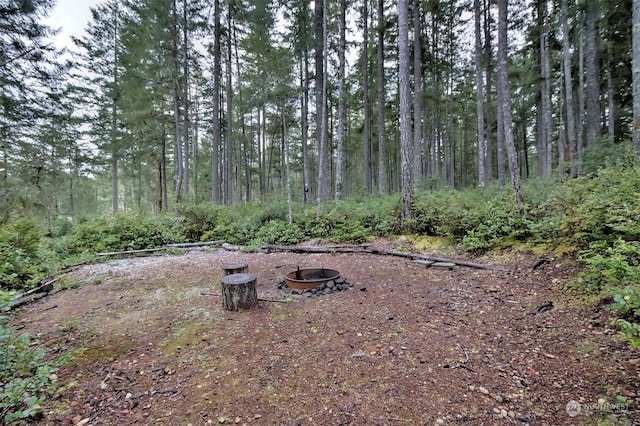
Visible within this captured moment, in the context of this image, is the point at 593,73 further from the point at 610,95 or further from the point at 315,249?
the point at 315,249

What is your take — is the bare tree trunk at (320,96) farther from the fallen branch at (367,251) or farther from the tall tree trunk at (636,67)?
the tall tree trunk at (636,67)

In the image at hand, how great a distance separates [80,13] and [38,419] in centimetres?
1779

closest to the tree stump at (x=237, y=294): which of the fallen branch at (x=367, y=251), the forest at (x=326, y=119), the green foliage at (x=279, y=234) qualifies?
the forest at (x=326, y=119)

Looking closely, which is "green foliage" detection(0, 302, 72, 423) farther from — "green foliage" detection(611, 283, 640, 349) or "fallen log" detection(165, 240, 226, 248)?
"fallen log" detection(165, 240, 226, 248)

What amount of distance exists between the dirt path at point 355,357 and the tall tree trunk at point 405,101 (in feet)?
10.5

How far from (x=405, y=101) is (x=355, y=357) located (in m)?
6.34

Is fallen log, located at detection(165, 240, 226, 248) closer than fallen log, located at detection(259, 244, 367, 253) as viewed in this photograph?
No

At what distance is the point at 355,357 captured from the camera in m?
2.46

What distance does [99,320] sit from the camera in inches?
A: 140

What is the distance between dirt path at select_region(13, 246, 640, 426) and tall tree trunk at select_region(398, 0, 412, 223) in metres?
3.21

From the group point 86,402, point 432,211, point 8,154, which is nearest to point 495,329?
point 86,402

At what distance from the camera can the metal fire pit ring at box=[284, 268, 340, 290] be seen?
14.3ft

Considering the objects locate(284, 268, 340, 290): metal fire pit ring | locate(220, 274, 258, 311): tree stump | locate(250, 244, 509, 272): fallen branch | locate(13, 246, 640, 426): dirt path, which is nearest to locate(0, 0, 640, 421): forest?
locate(13, 246, 640, 426): dirt path

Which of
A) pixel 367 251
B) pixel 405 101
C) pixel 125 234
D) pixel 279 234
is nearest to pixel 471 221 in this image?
pixel 367 251
